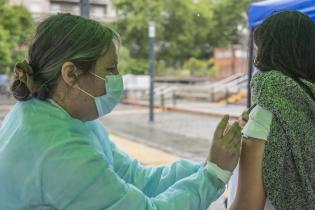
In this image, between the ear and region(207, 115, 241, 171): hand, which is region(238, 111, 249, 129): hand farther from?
the ear

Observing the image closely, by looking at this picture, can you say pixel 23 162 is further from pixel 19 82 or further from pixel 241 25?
pixel 241 25

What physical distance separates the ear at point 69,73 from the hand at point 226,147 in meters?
0.44

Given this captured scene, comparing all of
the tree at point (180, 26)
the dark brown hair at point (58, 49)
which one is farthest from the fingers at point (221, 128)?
the tree at point (180, 26)

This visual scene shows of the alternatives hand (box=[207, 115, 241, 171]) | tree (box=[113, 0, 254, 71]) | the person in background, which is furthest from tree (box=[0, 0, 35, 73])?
hand (box=[207, 115, 241, 171])

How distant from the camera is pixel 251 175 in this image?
5.09 feet

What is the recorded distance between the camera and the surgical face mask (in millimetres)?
1444

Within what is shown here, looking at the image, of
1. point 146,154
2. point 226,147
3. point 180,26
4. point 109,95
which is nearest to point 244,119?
point 226,147

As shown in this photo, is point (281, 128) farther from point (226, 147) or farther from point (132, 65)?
point (132, 65)

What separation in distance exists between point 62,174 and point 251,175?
0.62 meters

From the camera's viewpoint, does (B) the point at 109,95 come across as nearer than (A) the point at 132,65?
Yes

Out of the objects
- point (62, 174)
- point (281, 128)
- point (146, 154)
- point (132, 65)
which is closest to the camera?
point (62, 174)

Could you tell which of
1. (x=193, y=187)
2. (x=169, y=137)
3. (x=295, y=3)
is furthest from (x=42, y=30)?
(x=169, y=137)

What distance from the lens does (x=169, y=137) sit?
10.3 metres

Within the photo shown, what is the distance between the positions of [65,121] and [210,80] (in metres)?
26.7
